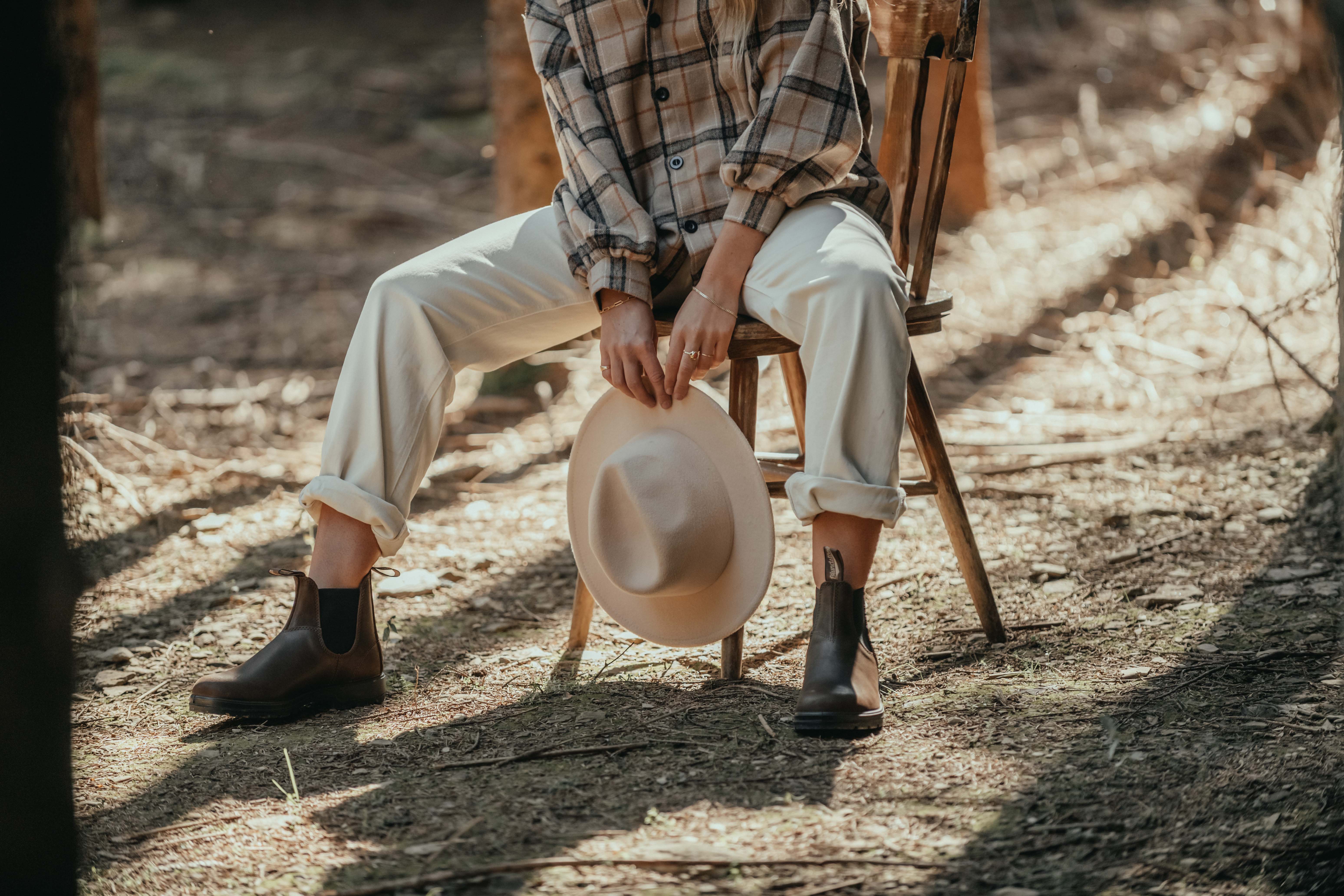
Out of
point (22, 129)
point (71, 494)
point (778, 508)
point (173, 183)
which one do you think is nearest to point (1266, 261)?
point (778, 508)

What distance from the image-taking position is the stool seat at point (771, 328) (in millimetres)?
1994

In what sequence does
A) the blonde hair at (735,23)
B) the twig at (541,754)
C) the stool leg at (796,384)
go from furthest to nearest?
the stool leg at (796,384) < the blonde hair at (735,23) < the twig at (541,754)

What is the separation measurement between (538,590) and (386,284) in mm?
1026

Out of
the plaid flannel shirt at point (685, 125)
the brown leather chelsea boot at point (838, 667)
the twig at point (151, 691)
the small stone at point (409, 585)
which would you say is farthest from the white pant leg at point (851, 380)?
the twig at point (151, 691)

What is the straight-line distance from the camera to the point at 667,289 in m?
2.15

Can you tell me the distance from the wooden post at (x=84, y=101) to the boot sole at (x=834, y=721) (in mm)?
4425

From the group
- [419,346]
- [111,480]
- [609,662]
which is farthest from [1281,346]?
[111,480]

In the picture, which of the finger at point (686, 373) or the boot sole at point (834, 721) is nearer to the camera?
the boot sole at point (834, 721)

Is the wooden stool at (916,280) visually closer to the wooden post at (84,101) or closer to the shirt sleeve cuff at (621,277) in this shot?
the shirt sleeve cuff at (621,277)

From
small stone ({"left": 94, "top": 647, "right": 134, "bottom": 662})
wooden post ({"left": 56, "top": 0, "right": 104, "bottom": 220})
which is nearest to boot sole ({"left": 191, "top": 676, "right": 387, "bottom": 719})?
small stone ({"left": 94, "top": 647, "right": 134, "bottom": 662})

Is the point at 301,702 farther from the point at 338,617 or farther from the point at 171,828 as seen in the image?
the point at 171,828

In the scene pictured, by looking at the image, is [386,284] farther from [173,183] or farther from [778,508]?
[173,183]

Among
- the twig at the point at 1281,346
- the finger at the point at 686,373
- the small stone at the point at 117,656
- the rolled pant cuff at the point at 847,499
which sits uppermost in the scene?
the finger at the point at 686,373

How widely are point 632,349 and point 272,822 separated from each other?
945mm
